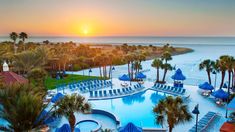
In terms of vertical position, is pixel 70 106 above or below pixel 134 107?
above

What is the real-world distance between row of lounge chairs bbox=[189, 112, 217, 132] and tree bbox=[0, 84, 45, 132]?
31.7 feet

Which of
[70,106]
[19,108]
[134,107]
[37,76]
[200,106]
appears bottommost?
[134,107]

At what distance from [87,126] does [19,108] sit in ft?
23.3

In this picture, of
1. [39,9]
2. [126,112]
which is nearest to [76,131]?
[126,112]

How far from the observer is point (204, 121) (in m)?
15.0

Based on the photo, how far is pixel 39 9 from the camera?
1542 inches

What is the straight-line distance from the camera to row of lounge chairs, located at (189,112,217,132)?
45.5ft

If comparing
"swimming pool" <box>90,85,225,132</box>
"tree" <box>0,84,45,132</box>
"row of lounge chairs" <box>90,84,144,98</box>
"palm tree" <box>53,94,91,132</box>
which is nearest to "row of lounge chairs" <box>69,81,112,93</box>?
"row of lounge chairs" <box>90,84,144,98</box>

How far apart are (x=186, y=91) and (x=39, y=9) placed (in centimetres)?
2971

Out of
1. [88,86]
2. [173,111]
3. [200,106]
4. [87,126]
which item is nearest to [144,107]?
[200,106]

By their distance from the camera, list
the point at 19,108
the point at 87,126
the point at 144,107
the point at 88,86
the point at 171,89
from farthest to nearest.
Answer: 1. the point at 88,86
2. the point at 171,89
3. the point at 144,107
4. the point at 87,126
5. the point at 19,108

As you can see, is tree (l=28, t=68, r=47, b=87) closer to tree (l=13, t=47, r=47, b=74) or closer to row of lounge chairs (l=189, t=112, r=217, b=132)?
tree (l=13, t=47, r=47, b=74)

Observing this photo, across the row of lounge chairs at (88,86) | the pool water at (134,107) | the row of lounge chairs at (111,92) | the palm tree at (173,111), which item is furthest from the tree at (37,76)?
the palm tree at (173,111)

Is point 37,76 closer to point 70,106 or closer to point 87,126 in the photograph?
point 87,126
